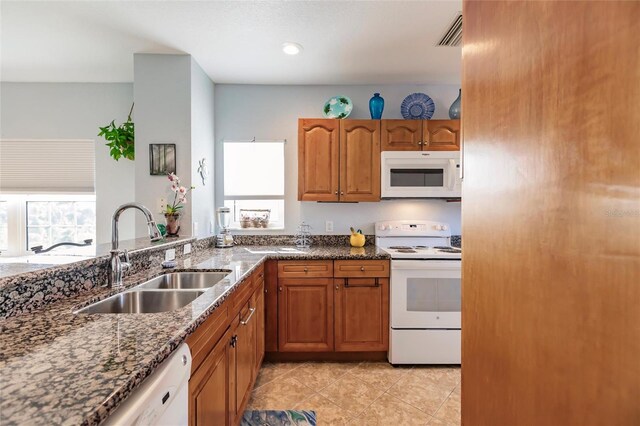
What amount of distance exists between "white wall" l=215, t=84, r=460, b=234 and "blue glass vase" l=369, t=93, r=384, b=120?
0.21 metres

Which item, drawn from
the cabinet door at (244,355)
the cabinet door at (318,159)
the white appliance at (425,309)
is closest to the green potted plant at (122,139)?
the cabinet door at (318,159)

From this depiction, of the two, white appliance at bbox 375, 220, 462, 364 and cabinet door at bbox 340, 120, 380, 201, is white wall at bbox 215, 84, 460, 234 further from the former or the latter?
white appliance at bbox 375, 220, 462, 364

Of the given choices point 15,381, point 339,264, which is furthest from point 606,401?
point 339,264

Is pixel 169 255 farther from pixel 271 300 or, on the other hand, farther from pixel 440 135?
pixel 440 135

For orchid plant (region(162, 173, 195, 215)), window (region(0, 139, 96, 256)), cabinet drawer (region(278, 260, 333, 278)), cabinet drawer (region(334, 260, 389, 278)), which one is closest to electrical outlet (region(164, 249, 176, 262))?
orchid plant (region(162, 173, 195, 215))

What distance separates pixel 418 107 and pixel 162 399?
3.04 meters

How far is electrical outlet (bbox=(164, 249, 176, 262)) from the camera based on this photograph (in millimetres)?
2056

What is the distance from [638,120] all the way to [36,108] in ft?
14.7

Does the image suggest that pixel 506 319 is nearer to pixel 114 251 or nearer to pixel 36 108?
pixel 114 251

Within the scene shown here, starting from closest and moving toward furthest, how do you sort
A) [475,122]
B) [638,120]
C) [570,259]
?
1. [638,120]
2. [570,259]
3. [475,122]

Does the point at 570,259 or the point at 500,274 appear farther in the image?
the point at 500,274

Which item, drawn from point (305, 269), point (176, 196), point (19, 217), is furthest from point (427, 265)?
point (19, 217)

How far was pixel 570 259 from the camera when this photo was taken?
53 cm

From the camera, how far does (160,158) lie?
8.15ft
